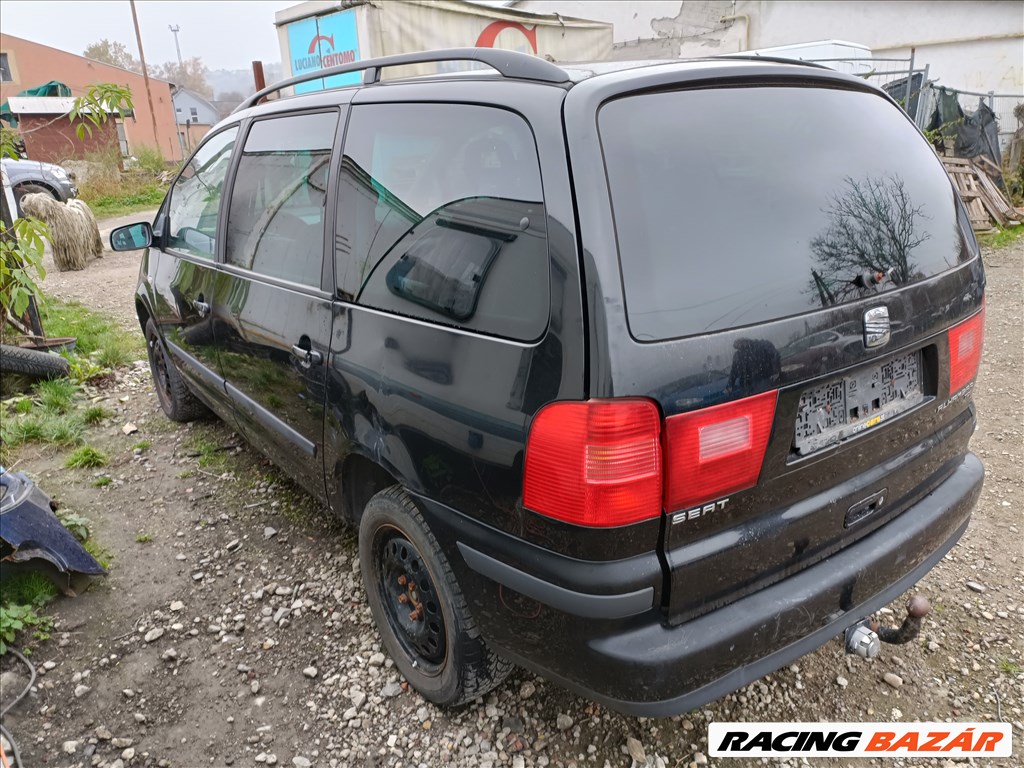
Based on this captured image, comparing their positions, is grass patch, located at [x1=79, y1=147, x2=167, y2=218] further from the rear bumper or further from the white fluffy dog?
the rear bumper

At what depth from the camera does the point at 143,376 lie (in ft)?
18.4

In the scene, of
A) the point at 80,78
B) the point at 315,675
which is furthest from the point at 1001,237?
the point at 80,78

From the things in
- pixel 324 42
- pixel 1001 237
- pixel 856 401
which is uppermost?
pixel 324 42

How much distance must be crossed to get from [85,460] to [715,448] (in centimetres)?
386

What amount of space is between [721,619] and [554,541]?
1.52ft

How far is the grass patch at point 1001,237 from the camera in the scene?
365 inches

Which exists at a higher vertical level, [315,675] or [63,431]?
[63,431]

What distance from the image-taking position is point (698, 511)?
5.40 feet

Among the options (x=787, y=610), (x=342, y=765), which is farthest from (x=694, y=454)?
(x=342, y=765)

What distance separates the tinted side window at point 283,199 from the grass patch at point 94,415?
7.43 ft

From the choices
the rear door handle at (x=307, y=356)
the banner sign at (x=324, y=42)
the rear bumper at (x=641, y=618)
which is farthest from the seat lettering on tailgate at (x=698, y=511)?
the banner sign at (x=324, y=42)

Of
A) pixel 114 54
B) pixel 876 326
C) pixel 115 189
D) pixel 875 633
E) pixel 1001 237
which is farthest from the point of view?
pixel 114 54

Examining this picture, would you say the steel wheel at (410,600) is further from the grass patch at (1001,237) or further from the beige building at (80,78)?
the beige building at (80,78)

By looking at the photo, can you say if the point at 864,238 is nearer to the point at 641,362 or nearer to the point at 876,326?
the point at 876,326
